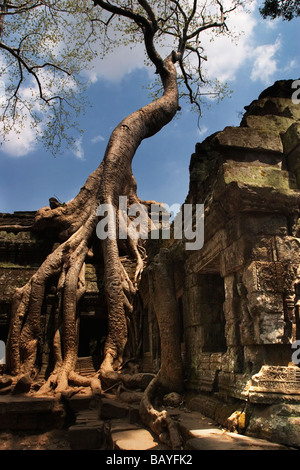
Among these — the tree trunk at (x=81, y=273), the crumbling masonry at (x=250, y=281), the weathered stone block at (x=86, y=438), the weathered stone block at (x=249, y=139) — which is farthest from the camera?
the tree trunk at (x=81, y=273)

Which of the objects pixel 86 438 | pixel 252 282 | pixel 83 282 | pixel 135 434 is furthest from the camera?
pixel 83 282

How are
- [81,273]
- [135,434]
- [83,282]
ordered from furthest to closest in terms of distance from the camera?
1. [81,273]
2. [83,282]
3. [135,434]

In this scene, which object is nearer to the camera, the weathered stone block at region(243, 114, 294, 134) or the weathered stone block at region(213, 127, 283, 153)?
the weathered stone block at region(213, 127, 283, 153)

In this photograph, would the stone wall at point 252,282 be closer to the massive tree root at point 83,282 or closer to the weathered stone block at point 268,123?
the weathered stone block at point 268,123

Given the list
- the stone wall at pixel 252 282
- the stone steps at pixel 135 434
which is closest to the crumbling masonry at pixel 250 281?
the stone wall at pixel 252 282

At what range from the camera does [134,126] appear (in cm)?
928

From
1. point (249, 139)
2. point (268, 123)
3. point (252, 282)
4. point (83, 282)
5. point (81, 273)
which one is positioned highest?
point (268, 123)

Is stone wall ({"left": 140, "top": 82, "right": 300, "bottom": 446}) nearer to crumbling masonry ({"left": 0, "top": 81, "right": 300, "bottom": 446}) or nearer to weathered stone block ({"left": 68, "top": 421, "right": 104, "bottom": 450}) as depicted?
crumbling masonry ({"left": 0, "top": 81, "right": 300, "bottom": 446})

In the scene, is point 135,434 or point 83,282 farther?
point 83,282

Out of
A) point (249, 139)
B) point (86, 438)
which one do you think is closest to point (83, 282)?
point (86, 438)

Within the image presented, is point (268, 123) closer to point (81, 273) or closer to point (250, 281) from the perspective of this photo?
point (250, 281)

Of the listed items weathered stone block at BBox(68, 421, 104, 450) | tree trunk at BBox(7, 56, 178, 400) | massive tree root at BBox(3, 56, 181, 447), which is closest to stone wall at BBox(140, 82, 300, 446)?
massive tree root at BBox(3, 56, 181, 447)

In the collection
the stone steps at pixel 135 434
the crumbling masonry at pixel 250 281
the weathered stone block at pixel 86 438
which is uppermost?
the crumbling masonry at pixel 250 281
